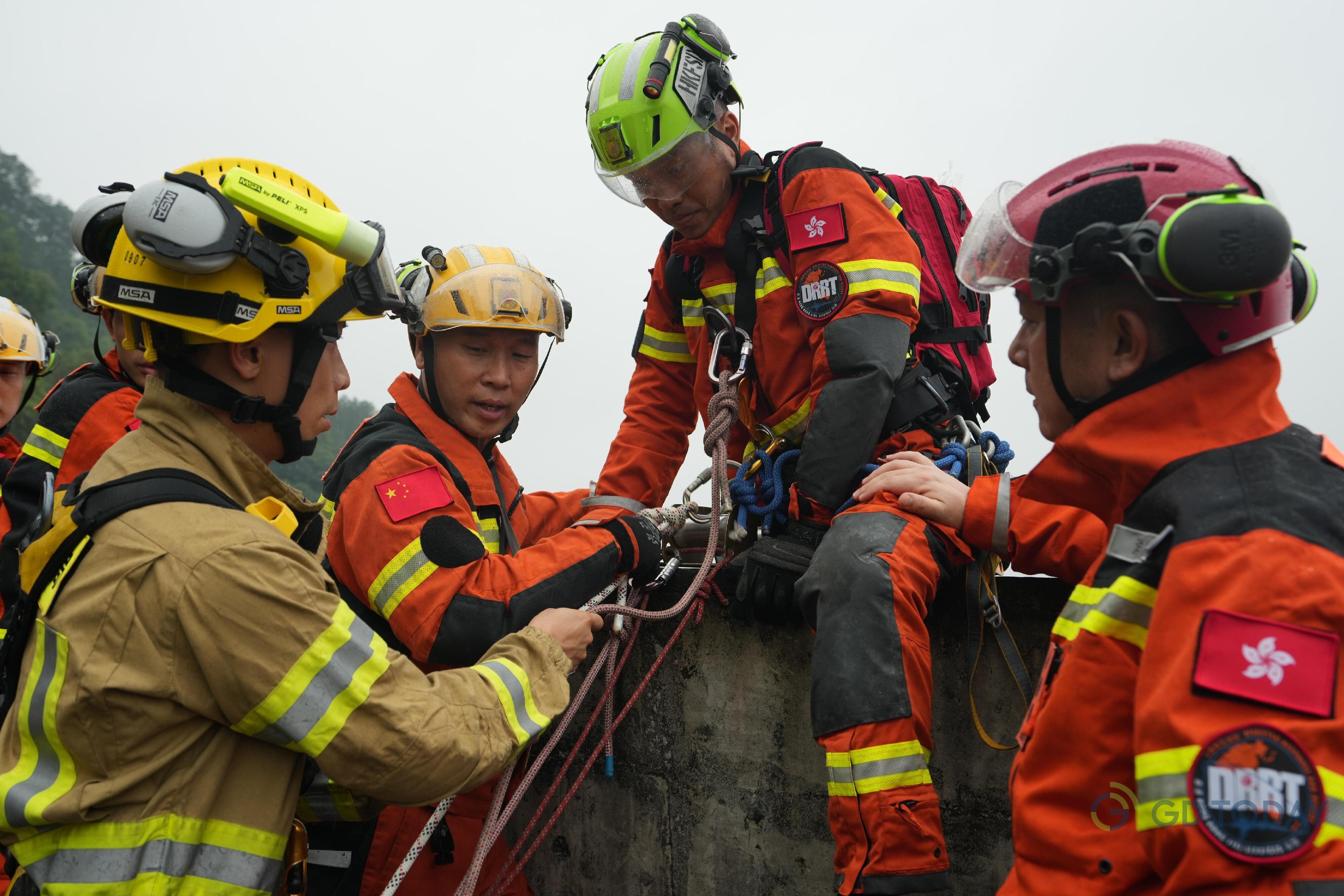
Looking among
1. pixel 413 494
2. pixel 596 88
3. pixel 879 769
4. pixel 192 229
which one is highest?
pixel 596 88

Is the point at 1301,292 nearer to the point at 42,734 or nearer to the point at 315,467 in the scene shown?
the point at 42,734

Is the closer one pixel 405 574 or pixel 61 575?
pixel 61 575

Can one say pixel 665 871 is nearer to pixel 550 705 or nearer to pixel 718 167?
pixel 550 705

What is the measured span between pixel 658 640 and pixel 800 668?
27.3 inches

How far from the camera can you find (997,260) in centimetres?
201

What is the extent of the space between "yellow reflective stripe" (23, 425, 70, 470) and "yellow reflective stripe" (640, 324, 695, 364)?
113 inches

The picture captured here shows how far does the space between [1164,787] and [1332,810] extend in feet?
0.69

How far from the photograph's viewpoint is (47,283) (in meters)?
44.9

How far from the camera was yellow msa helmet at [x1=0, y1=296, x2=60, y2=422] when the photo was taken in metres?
5.96

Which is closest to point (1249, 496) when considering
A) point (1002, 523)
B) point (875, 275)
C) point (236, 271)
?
point (1002, 523)

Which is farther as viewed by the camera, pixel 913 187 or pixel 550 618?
pixel 913 187

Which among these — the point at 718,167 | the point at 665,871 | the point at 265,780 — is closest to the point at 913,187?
the point at 718,167

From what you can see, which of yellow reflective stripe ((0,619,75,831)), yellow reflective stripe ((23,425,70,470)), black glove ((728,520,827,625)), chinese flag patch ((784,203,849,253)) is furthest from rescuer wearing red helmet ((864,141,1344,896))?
yellow reflective stripe ((23,425,70,470))

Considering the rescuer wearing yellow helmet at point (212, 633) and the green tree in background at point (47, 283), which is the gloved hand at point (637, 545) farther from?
the green tree in background at point (47, 283)
